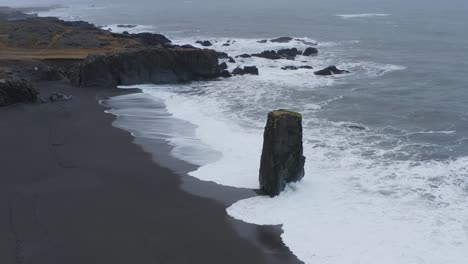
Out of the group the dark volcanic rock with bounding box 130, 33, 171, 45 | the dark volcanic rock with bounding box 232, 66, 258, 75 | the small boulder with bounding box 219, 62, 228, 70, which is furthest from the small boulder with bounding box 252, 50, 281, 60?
the dark volcanic rock with bounding box 130, 33, 171, 45

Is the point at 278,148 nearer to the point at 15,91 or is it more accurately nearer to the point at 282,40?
the point at 15,91

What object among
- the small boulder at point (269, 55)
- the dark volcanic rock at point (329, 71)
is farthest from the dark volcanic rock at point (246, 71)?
the small boulder at point (269, 55)

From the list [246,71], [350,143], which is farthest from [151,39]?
[350,143]

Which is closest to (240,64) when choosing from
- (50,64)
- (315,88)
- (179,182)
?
(315,88)

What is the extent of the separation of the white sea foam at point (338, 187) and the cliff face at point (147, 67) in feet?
26.6

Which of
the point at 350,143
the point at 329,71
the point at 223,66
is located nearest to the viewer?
the point at 350,143

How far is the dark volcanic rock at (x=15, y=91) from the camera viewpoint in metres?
34.8

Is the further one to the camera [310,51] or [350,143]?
[310,51]

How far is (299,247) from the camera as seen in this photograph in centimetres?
1673

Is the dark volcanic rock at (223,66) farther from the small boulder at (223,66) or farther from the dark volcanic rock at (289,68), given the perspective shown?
the dark volcanic rock at (289,68)

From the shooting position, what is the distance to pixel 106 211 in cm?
1909

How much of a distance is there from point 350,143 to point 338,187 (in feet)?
21.1

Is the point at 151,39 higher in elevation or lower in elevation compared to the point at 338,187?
higher

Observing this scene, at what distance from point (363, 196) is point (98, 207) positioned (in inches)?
397
